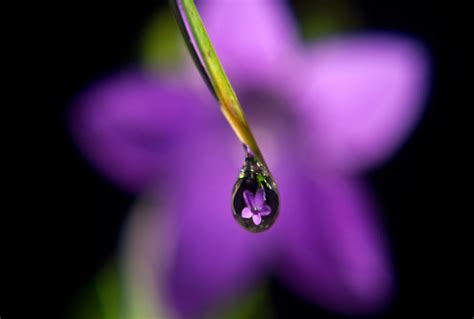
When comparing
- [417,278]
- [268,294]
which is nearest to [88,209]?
[268,294]

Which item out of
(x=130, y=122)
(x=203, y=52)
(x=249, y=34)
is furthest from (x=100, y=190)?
(x=203, y=52)

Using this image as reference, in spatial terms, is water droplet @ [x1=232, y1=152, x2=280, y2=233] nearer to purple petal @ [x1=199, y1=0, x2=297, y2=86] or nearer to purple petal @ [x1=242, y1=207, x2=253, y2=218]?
purple petal @ [x1=242, y1=207, x2=253, y2=218]

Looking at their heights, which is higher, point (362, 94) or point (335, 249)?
point (362, 94)

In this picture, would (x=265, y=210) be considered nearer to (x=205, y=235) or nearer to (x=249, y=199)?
(x=249, y=199)

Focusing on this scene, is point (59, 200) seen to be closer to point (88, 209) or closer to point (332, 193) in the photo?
point (88, 209)

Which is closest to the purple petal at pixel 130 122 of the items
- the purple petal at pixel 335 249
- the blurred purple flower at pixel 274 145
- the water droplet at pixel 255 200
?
the blurred purple flower at pixel 274 145
